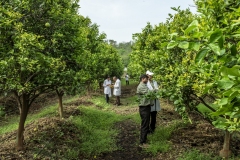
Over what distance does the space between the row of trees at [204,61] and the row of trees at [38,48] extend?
7.47ft

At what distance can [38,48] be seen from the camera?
4766mm

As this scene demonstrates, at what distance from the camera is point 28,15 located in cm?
529

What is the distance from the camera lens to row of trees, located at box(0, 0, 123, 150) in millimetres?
4562

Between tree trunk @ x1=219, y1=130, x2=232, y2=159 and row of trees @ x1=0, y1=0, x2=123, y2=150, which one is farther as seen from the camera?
tree trunk @ x1=219, y1=130, x2=232, y2=159

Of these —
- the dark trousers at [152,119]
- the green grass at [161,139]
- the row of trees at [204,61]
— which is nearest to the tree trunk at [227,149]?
the row of trees at [204,61]

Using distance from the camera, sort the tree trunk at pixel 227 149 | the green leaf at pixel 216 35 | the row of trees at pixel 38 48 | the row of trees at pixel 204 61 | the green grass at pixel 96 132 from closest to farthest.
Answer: the green leaf at pixel 216 35 < the row of trees at pixel 204 61 < the row of trees at pixel 38 48 < the tree trunk at pixel 227 149 < the green grass at pixel 96 132

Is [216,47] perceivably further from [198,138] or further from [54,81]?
[198,138]

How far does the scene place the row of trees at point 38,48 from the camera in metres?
4.56

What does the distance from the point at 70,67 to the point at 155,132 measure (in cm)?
340

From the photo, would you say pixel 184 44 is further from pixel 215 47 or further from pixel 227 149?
pixel 227 149

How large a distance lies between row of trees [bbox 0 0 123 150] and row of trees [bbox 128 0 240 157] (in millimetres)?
2276

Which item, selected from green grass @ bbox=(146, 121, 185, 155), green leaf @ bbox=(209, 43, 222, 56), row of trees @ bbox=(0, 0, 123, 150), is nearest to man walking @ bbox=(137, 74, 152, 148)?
green grass @ bbox=(146, 121, 185, 155)

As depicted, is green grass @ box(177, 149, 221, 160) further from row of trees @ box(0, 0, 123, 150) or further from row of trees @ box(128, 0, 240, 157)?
row of trees @ box(0, 0, 123, 150)

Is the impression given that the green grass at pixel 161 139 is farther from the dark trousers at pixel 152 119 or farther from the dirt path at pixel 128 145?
the dirt path at pixel 128 145
